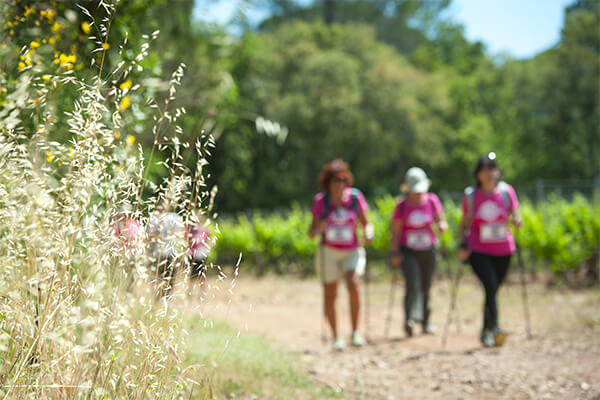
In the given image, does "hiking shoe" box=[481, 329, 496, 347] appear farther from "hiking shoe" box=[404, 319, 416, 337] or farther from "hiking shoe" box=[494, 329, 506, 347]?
"hiking shoe" box=[404, 319, 416, 337]

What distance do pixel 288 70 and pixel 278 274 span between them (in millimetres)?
20471

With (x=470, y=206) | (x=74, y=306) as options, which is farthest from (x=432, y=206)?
(x=74, y=306)

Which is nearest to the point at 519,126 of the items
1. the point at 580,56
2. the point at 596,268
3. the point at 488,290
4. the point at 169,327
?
the point at 580,56

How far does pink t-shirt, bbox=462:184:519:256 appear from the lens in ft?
19.5

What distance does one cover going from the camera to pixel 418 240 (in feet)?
22.2

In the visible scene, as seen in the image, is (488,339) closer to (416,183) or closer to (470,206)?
(470,206)

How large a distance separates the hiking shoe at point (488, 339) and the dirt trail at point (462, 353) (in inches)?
5.0

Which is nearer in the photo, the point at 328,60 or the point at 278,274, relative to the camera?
the point at 278,274

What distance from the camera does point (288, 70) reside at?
110 feet

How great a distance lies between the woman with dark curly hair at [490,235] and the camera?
19.4ft

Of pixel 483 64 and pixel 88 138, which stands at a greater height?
pixel 483 64

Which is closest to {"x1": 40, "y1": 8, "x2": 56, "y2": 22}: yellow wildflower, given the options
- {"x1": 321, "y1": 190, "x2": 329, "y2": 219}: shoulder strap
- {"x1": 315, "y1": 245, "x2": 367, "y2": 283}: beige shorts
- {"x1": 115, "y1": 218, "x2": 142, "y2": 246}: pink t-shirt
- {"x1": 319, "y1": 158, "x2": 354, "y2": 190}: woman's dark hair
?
{"x1": 115, "y1": 218, "x2": 142, "y2": 246}: pink t-shirt

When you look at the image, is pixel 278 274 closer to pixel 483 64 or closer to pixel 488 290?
pixel 488 290

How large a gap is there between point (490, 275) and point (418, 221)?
1114mm
